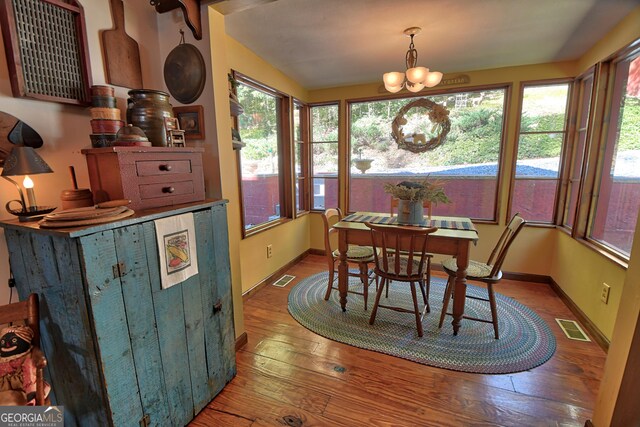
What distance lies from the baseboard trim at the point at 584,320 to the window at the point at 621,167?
606 mm

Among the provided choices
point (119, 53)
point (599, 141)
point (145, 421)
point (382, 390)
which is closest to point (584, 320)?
point (599, 141)

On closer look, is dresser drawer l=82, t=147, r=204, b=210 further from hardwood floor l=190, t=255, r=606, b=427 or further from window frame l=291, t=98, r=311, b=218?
window frame l=291, t=98, r=311, b=218

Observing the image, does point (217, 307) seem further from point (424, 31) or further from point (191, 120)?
point (424, 31)

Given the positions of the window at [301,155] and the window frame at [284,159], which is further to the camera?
the window at [301,155]

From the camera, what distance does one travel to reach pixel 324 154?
3.96 metres

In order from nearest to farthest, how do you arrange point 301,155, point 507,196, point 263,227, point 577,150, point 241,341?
point 241,341
point 577,150
point 263,227
point 507,196
point 301,155

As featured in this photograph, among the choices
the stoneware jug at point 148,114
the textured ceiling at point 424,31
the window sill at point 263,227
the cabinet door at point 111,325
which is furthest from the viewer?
the window sill at point 263,227

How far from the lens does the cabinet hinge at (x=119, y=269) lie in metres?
1.09

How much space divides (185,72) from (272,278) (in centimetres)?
226

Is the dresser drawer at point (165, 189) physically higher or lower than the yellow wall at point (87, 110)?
lower

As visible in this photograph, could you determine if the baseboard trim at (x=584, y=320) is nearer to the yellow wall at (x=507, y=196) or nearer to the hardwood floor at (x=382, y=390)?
the hardwood floor at (x=382, y=390)

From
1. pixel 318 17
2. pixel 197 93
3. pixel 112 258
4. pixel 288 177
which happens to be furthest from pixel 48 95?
pixel 288 177

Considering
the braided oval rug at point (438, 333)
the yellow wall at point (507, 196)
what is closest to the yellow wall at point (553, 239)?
the yellow wall at point (507, 196)

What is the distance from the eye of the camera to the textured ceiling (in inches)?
73.4
